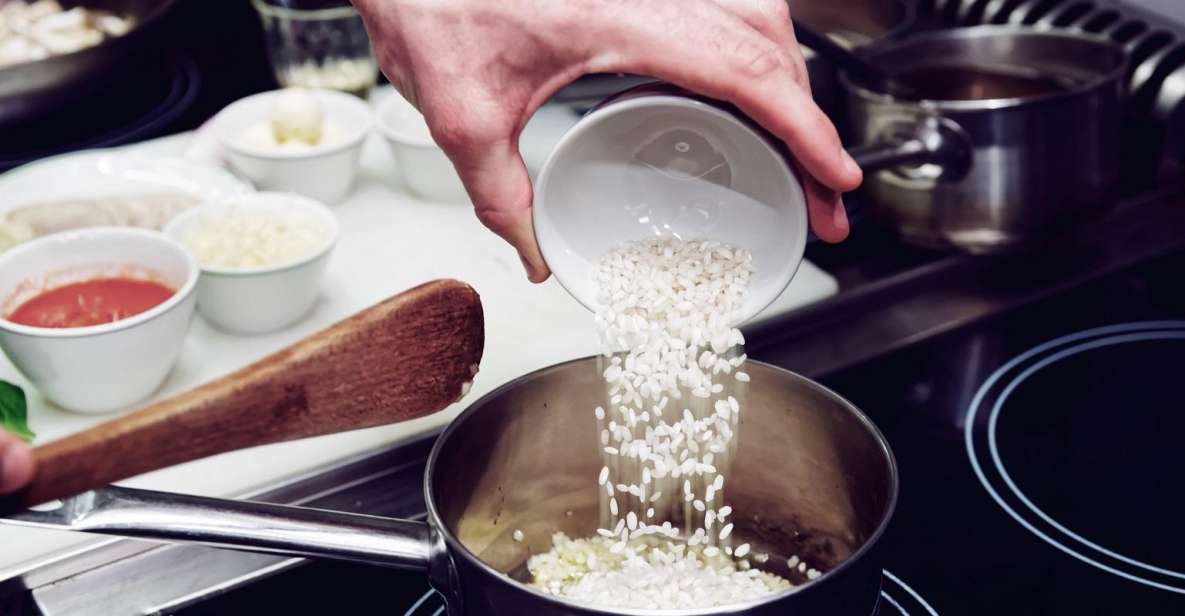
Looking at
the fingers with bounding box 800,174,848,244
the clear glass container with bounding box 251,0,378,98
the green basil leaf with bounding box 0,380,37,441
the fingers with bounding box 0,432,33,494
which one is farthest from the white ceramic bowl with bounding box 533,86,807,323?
the clear glass container with bounding box 251,0,378,98

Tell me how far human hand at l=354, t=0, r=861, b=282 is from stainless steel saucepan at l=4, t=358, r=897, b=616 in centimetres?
12

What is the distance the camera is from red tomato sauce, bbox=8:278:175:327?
3.19 ft

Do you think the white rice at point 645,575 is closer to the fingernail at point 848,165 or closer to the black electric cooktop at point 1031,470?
the black electric cooktop at point 1031,470

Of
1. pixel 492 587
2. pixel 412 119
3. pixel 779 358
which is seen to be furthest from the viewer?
pixel 412 119

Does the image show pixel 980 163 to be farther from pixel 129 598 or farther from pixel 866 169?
pixel 129 598

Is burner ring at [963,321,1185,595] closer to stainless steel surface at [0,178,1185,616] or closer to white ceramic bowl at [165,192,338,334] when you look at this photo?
stainless steel surface at [0,178,1185,616]

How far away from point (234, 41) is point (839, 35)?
87cm

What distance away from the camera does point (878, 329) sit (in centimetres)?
105

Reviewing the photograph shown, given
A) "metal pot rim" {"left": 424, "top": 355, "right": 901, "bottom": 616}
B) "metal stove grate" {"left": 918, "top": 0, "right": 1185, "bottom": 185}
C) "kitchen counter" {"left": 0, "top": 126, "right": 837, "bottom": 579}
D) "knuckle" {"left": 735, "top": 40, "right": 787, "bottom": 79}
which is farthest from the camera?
"metal stove grate" {"left": 918, "top": 0, "right": 1185, "bottom": 185}

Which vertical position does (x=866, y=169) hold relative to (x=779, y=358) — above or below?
above

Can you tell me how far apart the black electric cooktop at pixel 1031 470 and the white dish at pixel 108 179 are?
0.56 meters

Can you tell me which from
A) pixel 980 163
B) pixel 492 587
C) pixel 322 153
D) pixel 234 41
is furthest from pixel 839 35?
pixel 492 587

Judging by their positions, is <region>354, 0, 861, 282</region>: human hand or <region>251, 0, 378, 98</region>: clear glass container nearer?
<region>354, 0, 861, 282</region>: human hand

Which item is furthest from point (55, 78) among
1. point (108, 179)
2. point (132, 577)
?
point (132, 577)
